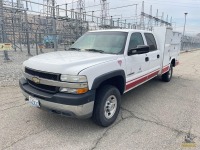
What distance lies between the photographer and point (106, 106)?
11.7 ft

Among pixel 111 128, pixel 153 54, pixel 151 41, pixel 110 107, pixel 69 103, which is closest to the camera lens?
pixel 69 103

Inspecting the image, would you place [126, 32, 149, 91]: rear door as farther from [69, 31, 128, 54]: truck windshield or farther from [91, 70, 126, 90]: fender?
[91, 70, 126, 90]: fender

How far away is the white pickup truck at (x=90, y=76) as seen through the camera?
2.93 m

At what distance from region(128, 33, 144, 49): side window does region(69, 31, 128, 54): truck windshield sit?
0.20m

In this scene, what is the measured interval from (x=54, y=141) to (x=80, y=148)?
49 cm

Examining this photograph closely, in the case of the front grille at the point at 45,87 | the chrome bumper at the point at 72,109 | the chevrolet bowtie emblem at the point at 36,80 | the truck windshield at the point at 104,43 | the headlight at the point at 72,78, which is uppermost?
the truck windshield at the point at 104,43

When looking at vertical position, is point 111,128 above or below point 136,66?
below

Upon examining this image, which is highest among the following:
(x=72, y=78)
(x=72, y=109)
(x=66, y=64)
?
(x=66, y=64)

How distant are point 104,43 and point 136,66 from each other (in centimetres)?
94

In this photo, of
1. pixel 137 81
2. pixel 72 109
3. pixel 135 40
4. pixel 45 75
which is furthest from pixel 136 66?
pixel 45 75

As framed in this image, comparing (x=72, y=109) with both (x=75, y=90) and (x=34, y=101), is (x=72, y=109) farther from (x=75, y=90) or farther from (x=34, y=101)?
(x=34, y=101)

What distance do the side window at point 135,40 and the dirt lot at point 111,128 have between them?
1.54 m

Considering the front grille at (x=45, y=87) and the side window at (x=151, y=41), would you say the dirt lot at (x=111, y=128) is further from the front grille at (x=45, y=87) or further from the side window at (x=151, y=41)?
the side window at (x=151, y=41)

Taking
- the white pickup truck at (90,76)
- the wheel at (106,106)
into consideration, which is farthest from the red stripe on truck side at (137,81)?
the wheel at (106,106)
